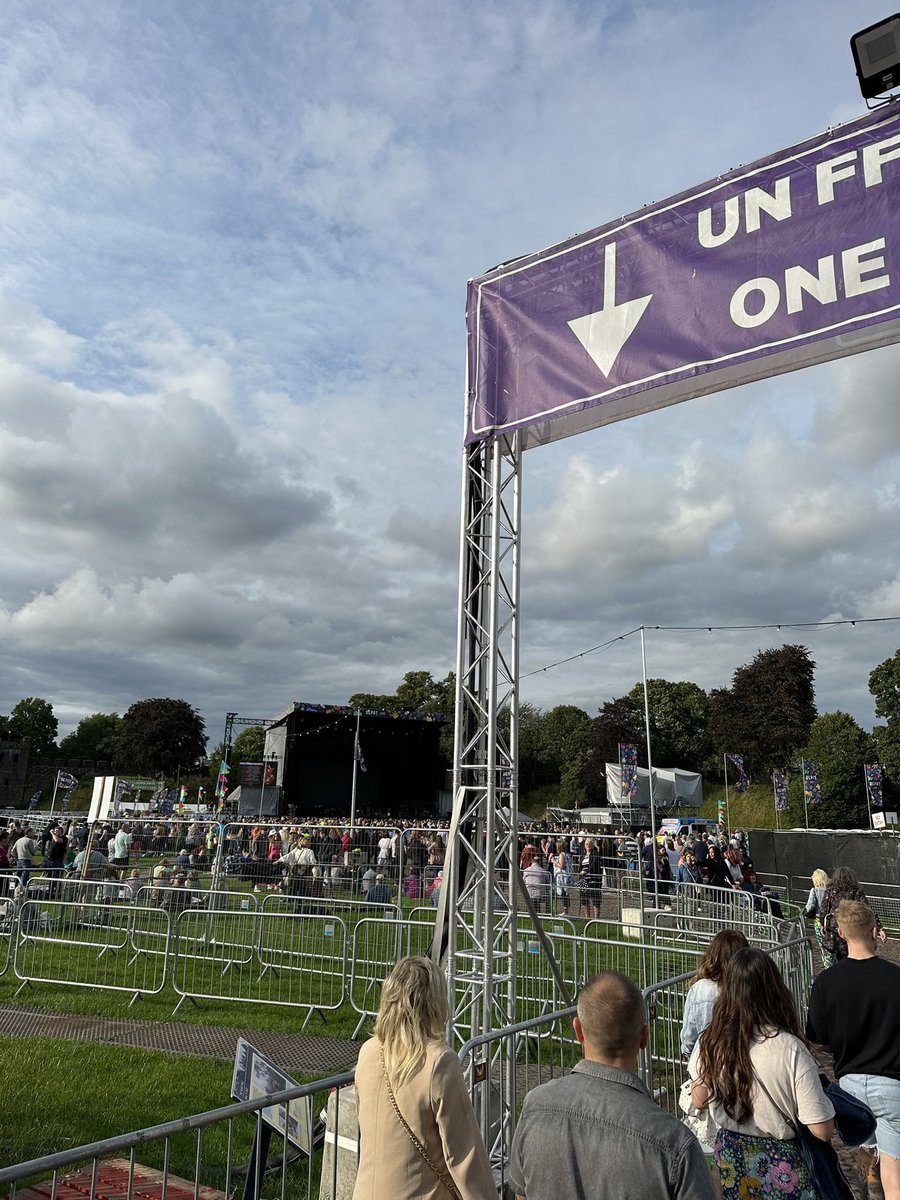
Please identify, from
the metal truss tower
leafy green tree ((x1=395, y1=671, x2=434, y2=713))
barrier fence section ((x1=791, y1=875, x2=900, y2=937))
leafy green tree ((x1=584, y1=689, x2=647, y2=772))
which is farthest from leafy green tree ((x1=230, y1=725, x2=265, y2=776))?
the metal truss tower

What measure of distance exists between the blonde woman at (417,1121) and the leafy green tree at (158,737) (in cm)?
8818

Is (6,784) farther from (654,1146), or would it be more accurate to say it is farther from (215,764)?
(654,1146)

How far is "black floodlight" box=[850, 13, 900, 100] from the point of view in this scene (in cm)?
539

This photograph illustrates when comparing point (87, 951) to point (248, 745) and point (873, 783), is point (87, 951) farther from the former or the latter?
point (248, 745)

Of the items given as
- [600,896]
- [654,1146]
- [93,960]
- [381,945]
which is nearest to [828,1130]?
[654,1146]

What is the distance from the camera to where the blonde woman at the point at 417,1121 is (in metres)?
2.54

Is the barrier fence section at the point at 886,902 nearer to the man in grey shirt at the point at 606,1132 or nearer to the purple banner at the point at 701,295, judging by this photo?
the purple banner at the point at 701,295

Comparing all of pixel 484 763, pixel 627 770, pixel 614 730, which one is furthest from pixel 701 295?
pixel 614 730

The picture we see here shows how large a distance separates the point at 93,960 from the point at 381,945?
14.4ft

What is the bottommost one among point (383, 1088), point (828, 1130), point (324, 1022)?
point (324, 1022)

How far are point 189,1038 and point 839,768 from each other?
168ft

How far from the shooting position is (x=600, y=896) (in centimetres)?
1734

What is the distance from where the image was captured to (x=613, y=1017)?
2221 millimetres

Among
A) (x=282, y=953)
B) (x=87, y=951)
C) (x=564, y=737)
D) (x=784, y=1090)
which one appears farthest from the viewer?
(x=564, y=737)
